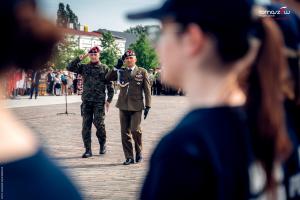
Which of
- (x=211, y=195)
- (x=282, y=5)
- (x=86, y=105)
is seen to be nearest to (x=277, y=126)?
(x=211, y=195)

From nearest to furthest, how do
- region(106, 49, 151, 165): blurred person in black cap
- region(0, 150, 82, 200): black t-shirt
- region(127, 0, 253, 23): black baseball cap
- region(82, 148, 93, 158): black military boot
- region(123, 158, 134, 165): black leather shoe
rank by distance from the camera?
region(0, 150, 82, 200): black t-shirt, region(127, 0, 253, 23): black baseball cap, region(123, 158, 134, 165): black leather shoe, region(106, 49, 151, 165): blurred person in black cap, region(82, 148, 93, 158): black military boot

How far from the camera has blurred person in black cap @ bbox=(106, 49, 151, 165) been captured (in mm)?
8930

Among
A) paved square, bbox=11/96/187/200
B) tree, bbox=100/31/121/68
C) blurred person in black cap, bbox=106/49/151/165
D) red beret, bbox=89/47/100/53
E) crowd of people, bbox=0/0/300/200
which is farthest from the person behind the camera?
tree, bbox=100/31/121/68

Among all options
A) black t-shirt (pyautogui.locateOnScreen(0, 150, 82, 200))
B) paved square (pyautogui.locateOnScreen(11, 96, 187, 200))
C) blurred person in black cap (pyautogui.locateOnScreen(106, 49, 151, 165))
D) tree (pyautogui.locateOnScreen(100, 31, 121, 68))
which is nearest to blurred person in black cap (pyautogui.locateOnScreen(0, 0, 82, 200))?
black t-shirt (pyautogui.locateOnScreen(0, 150, 82, 200))

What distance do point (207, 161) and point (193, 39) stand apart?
358 millimetres

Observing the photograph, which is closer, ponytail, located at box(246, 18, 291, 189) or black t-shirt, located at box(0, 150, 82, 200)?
black t-shirt, located at box(0, 150, 82, 200)

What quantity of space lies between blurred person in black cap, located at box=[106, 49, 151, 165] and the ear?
A: 7.32 m

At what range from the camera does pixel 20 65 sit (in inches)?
50.9

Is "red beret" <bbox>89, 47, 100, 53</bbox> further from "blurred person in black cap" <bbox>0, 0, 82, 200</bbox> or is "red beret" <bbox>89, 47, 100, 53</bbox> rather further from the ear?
"blurred person in black cap" <bbox>0, 0, 82, 200</bbox>

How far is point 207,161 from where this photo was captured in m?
1.45

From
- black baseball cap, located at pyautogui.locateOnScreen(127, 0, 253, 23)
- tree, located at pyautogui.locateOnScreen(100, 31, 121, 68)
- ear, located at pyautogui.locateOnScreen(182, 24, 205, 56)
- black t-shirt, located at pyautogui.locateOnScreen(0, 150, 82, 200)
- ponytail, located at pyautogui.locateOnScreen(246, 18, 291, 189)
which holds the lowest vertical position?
black t-shirt, located at pyautogui.locateOnScreen(0, 150, 82, 200)

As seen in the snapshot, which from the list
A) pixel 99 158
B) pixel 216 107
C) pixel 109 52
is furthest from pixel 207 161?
pixel 109 52

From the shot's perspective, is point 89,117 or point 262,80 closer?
point 262,80

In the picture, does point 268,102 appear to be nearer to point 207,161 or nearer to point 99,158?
point 207,161
